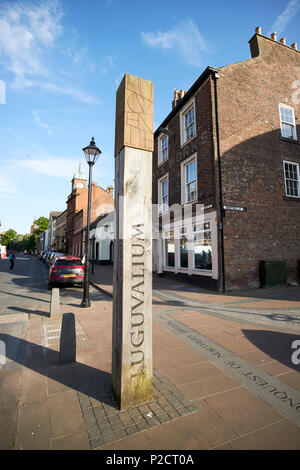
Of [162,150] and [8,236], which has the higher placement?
[8,236]

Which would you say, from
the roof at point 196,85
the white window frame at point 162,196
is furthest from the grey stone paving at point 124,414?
the roof at point 196,85

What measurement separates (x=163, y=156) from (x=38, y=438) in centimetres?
1597

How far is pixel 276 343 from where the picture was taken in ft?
13.7

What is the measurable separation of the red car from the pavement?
5.21 meters

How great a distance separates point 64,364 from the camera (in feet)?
11.6

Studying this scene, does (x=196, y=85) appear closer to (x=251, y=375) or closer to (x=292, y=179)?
(x=292, y=179)

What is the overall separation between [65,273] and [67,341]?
7.88 metres

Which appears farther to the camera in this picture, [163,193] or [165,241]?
[163,193]

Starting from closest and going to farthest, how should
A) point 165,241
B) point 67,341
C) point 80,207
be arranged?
1. point 67,341
2. point 165,241
3. point 80,207

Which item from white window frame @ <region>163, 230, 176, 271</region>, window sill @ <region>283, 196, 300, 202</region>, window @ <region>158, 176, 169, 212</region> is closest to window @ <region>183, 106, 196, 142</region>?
window @ <region>158, 176, 169, 212</region>

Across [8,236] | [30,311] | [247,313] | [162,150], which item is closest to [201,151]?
[162,150]

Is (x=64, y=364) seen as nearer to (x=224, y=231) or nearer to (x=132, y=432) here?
(x=132, y=432)

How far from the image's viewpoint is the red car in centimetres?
1075

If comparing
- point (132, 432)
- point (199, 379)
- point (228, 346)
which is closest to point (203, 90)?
point (228, 346)
